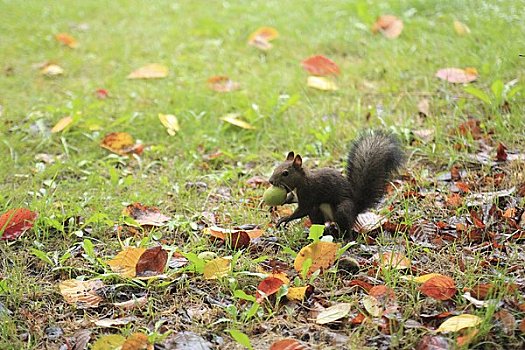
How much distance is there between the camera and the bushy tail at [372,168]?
9.70ft

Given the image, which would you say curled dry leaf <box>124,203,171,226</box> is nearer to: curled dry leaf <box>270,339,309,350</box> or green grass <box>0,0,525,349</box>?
green grass <box>0,0,525,349</box>

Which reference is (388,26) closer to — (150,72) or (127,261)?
(150,72)

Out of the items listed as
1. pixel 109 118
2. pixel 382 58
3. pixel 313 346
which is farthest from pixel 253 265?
pixel 382 58

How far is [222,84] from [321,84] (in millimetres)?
710

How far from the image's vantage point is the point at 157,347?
235 cm

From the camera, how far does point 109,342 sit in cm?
232

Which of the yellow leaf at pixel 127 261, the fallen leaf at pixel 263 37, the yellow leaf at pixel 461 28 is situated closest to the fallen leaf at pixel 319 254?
the yellow leaf at pixel 127 261

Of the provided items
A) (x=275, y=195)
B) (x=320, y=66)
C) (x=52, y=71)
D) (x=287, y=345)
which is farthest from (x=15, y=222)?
(x=320, y=66)

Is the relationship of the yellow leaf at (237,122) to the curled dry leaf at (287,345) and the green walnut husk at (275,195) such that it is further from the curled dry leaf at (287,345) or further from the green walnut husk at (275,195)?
the curled dry leaf at (287,345)

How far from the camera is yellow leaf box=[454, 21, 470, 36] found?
5.15 meters

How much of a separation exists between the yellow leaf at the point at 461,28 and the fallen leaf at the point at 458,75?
71 cm

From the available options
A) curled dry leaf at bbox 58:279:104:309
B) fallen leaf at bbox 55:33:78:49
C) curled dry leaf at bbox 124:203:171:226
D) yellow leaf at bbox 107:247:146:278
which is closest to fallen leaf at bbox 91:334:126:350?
curled dry leaf at bbox 58:279:104:309

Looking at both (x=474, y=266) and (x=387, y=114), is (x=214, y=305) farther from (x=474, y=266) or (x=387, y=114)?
(x=387, y=114)

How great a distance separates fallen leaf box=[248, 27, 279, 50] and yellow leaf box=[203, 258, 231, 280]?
10.3 feet
